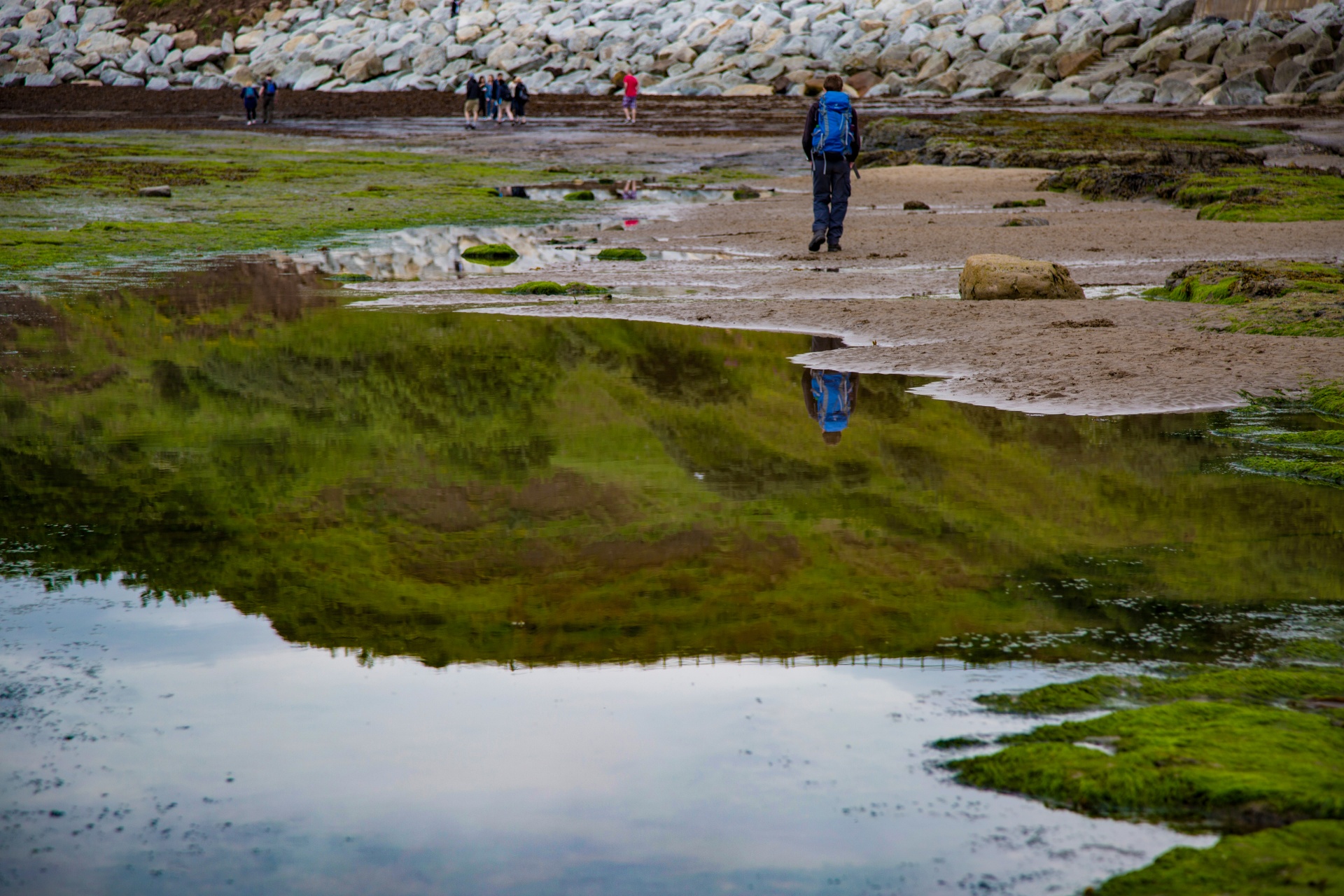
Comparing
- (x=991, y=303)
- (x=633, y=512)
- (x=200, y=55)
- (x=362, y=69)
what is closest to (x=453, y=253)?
(x=991, y=303)

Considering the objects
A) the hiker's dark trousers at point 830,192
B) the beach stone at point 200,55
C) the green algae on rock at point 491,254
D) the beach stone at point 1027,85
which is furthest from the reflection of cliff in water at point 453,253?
the beach stone at point 200,55

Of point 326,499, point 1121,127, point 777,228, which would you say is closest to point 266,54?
point 1121,127

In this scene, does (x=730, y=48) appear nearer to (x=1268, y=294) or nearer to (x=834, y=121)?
(x=834, y=121)

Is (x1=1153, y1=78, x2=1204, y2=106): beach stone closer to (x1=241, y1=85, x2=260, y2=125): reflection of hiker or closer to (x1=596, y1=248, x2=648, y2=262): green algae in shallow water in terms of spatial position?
(x1=241, y1=85, x2=260, y2=125): reflection of hiker

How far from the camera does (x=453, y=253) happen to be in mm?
13648

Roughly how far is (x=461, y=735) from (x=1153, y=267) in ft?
34.0

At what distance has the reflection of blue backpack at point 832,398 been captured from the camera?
6098 millimetres

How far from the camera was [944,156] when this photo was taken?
949 inches

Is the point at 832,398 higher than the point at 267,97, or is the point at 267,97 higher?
the point at 267,97

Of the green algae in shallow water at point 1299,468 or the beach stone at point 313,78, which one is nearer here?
the green algae in shallow water at point 1299,468

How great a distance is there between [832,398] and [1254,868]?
4388 millimetres

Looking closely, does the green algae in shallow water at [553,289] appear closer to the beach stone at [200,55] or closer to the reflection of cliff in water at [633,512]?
the reflection of cliff in water at [633,512]

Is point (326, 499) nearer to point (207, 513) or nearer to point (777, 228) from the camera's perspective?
point (207, 513)

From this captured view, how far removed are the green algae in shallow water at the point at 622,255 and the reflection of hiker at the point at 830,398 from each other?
576 centimetres
